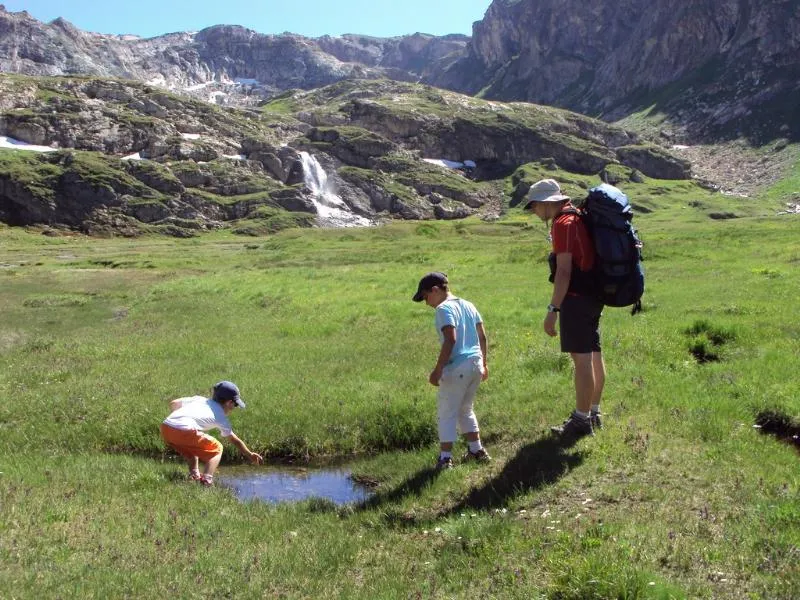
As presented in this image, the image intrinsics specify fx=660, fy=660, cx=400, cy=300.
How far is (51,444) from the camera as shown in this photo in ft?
42.6

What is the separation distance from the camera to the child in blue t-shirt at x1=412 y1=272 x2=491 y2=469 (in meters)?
9.65

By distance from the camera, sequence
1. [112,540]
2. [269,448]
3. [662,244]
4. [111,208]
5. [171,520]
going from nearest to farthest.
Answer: [112,540] < [171,520] < [269,448] < [662,244] < [111,208]

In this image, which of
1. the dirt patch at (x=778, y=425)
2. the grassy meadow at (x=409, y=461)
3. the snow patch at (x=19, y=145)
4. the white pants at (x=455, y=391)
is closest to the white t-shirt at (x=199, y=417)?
the grassy meadow at (x=409, y=461)

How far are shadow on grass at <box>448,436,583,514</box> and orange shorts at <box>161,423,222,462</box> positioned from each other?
4569mm

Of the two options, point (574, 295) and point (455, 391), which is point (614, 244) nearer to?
point (574, 295)

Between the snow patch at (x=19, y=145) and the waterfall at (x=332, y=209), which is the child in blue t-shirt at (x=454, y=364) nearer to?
the waterfall at (x=332, y=209)

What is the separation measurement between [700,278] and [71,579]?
2990cm

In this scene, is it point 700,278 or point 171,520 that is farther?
point 700,278

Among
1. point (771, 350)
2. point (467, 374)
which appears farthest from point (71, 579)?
point (771, 350)

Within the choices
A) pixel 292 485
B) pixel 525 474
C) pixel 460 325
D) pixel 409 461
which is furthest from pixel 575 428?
pixel 292 485

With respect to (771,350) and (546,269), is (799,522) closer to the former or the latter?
(771,350)

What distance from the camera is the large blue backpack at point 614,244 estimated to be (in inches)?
357

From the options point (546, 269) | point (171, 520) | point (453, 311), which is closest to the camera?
point (171, 520)

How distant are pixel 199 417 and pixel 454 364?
4365 millimetres
